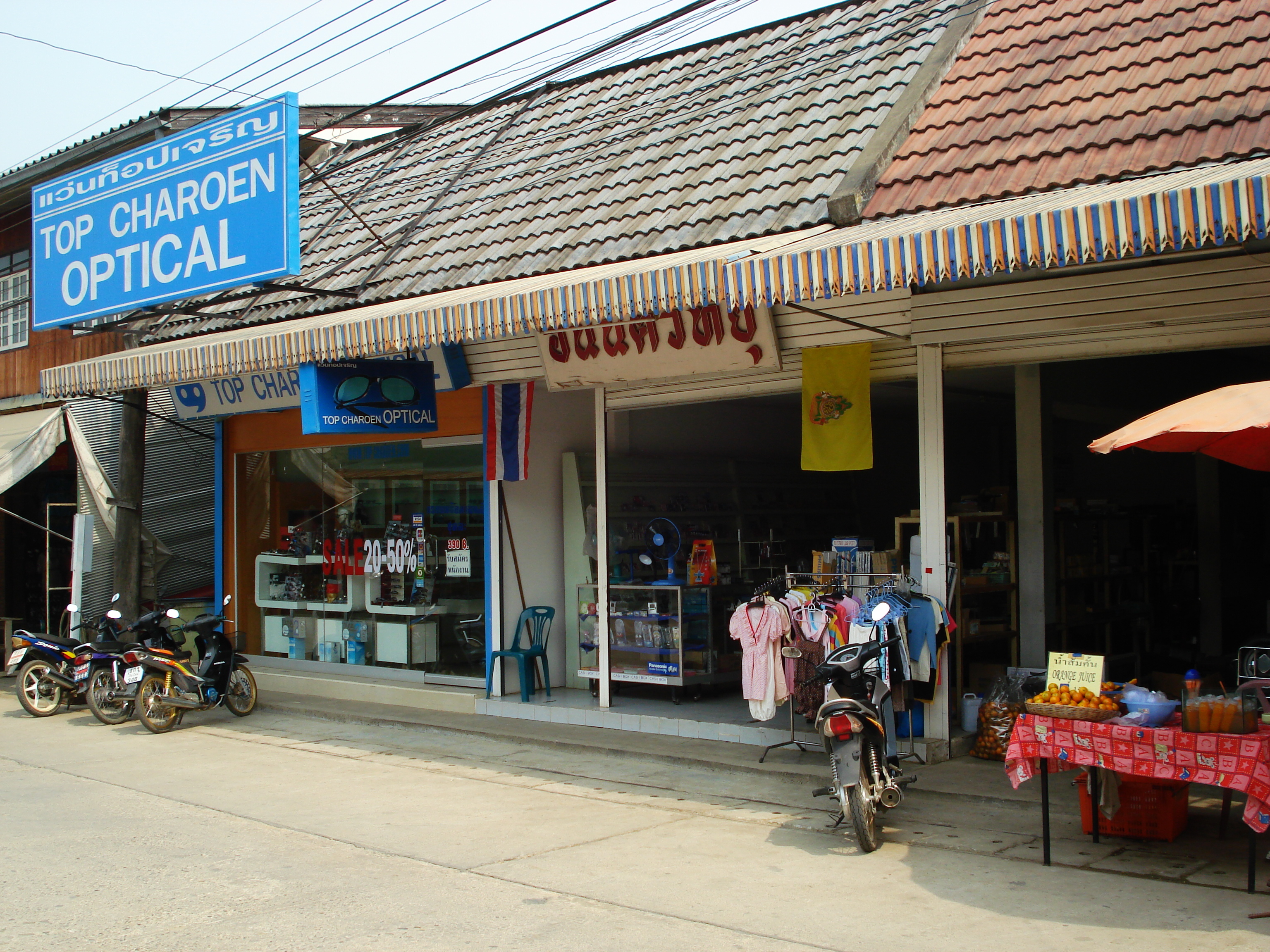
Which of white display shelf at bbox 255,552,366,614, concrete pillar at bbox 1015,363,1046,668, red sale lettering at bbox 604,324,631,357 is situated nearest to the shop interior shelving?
concrete pillar at bbox 1015,363,1046,668

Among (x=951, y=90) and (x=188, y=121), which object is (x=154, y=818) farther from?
(x=188, y=121)

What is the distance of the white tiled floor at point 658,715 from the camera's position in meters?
9.43

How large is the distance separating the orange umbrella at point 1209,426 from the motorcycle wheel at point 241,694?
8998 mm

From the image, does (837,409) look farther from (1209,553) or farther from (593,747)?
A: (1209,553)

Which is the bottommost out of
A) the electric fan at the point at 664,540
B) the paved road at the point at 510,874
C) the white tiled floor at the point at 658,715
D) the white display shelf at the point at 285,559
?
the paved road at the point at 510,874

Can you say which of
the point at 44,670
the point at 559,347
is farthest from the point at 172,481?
the point at 559,347

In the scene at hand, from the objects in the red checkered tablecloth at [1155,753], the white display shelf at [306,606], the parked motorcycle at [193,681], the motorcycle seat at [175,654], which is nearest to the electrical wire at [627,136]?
the white display shelf at [306,606]

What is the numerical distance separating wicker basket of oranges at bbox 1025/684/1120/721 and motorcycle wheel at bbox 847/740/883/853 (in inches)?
38.8

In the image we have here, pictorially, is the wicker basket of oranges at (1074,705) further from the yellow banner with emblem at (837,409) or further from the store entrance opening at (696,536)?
the store entrance opening at (696,536)

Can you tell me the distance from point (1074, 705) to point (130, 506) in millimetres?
10704

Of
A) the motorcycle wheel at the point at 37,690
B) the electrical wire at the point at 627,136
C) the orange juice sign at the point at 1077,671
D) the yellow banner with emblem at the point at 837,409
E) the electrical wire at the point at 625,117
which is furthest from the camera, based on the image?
the motorcycle wheel at the point at 37,690

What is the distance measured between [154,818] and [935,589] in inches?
223

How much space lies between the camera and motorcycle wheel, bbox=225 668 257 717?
1173 cm

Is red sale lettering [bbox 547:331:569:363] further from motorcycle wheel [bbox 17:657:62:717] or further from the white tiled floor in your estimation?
motorcycle wheel [bbox 17:657:62:717]
